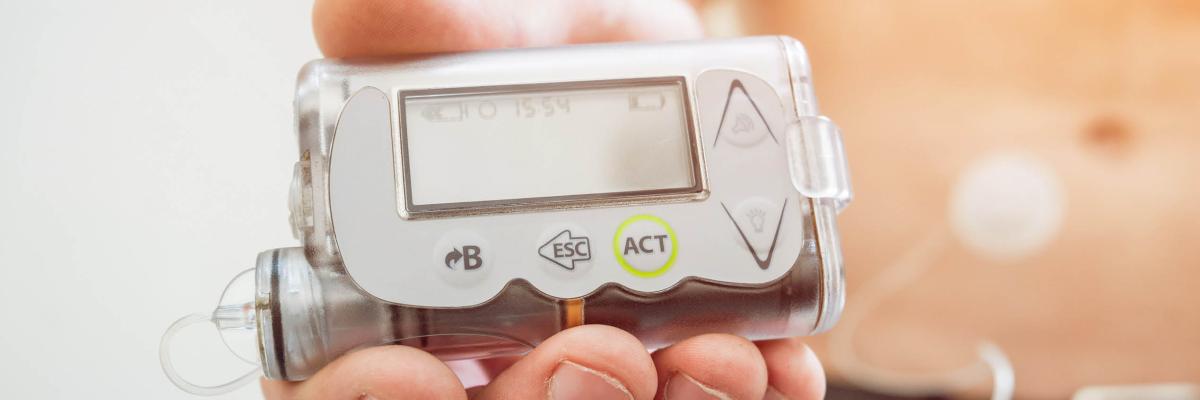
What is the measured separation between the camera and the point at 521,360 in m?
0.41

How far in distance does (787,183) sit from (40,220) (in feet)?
1.76

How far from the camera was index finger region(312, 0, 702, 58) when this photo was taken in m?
0.48

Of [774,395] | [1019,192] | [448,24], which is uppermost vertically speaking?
[448,24]

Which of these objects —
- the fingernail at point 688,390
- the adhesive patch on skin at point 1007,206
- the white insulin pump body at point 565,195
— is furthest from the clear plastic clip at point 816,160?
the adhesive patch on skin at point 1007,206

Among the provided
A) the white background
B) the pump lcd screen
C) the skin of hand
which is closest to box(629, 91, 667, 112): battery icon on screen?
the pump lcd screen

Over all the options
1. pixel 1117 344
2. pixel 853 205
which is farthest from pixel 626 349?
pixel 1117 344

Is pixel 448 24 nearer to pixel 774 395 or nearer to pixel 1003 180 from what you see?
pixel 774 395

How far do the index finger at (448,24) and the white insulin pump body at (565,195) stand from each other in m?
0.04

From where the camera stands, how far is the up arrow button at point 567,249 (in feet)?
1.35

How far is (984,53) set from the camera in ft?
3.09

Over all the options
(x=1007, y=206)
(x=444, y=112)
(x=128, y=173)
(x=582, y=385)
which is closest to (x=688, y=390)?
(x=582, y=385)

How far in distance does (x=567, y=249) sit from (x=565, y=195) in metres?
0.03

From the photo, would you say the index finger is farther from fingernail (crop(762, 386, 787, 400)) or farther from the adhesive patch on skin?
the adhesive patch on skin

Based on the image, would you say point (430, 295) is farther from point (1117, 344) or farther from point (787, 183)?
point (1117, 344)
